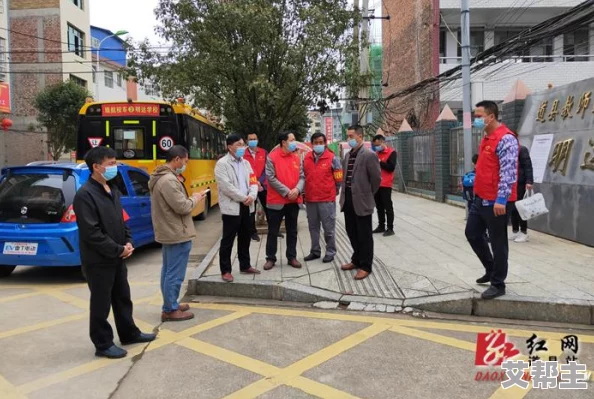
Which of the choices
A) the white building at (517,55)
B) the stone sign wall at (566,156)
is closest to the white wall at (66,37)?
the white building at (517,55)

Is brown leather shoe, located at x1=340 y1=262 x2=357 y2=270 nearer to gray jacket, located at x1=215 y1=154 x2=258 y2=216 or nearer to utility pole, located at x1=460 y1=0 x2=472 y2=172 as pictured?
gray jacket, located at x1=215 y1=154 x2=258 y2=216

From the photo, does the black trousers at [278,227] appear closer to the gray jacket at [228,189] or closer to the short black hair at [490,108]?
the gray jacket at [228,189]

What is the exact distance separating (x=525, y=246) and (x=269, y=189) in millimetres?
4100

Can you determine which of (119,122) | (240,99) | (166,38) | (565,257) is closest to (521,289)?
(565,257)

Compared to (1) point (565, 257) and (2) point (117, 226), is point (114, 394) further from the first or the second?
(1) point (565, 257)

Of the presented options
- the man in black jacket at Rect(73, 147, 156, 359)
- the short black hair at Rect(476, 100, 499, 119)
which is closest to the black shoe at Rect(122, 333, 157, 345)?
the man in black jacket at Rect(73, 147, 156, 359)

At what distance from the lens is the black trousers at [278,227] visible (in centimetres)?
640

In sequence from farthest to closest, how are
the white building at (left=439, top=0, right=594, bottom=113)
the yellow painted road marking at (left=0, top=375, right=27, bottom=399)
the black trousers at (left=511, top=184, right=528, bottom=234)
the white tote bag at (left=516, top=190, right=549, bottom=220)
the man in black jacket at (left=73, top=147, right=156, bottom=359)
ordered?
1. the white building at (left=439, top=0, right=594, bottom=113)
2. the black trousers at (left=511, top=184, right=528, bottom=234)
3. the white tote bag at (left=516, top=190, right=549, bottom=220)
4. the man in black jacket at (left=73, top=147, right=156, bottom=359)
5. the yellow painted road marking at (left=0, top=375, right=27, bottom=399)

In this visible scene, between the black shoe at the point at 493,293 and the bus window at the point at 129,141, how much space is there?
327 inches

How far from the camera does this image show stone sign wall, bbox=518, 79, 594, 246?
24.6 ft

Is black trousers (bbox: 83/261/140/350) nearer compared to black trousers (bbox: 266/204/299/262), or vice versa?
black trousers (bbox: 83/261/140/350)

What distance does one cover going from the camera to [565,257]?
6.75m

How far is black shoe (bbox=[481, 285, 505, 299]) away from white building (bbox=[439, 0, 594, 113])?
630 inches

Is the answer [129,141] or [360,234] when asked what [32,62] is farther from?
[360,234]
